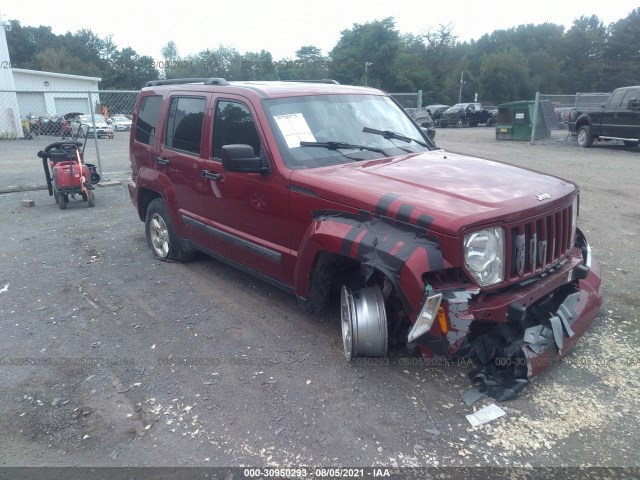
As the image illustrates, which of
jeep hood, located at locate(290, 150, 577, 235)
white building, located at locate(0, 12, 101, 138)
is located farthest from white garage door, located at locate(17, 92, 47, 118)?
jeep hood, located at locate(290, 150, 577, 235)

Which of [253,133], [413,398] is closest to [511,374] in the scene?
[413,398]

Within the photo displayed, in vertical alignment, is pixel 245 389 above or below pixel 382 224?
below

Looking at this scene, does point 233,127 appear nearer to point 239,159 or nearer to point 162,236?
point 239,159

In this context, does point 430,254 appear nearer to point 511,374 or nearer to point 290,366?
point 511,374

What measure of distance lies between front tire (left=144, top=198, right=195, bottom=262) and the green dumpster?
1852cm

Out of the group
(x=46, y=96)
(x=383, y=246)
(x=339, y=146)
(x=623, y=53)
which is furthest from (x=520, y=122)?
(x=623, y=53)

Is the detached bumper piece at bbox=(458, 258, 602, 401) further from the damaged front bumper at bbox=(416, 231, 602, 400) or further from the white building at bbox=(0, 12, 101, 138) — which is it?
the white building at bbox=(0, 12, 101, 138)

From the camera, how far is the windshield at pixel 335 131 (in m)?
4.12

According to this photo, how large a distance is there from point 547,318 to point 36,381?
3.62 meters

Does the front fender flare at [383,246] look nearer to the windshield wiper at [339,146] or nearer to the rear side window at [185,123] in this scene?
the windshield wiper at [339,146]

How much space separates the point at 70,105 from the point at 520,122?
2844 cm

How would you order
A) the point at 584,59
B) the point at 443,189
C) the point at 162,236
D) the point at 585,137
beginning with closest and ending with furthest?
the point at 443,189
the point at 162,236
the point at 585,137
the point at 584,59

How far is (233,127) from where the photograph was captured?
454cm

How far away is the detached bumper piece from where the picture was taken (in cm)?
333
